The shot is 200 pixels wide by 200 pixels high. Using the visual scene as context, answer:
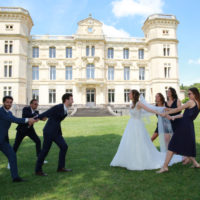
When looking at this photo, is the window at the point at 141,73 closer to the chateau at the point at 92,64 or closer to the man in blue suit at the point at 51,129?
the chateau at the point at 92,64

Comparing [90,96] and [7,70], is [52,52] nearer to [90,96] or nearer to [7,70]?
[7,70]

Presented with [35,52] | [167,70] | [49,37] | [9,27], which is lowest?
[167,70]

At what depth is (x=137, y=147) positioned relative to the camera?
502 cm

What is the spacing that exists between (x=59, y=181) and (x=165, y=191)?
2184 mm

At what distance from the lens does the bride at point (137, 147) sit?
16.2 ft

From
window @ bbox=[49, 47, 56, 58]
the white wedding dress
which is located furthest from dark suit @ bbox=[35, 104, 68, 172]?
window @ bbox=[49, 47, 56, 58]

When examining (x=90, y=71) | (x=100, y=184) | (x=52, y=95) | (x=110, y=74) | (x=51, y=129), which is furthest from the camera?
(x=110, y=74)

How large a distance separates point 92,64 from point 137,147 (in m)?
28.1

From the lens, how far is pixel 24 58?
1205 inches

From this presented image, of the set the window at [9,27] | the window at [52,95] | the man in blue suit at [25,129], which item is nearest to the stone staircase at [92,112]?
the window at [52,95]

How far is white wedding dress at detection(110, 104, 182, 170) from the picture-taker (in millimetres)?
4922

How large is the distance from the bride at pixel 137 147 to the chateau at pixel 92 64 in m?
26.1

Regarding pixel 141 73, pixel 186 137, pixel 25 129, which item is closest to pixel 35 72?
pixel 141 73

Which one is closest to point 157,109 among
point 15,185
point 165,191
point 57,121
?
point 165,191
